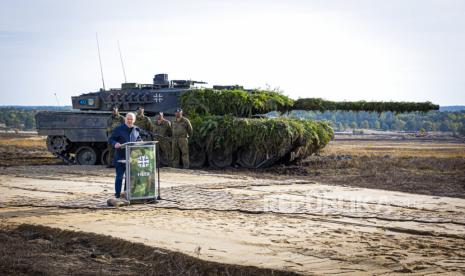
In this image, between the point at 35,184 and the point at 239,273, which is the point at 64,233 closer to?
the point at 239,273

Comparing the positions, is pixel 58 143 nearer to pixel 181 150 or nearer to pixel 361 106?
pixel 181 150

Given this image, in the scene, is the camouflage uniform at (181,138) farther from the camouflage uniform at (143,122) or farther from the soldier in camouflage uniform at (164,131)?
the camouflage uniform at (143,122)

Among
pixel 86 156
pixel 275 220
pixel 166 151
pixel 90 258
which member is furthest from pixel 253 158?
pixel 90 258

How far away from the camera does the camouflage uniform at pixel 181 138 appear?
21578 millimetres

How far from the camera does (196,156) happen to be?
23.3 metres

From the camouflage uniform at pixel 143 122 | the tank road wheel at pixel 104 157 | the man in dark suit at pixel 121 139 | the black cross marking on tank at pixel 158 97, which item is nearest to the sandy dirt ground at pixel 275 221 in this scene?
the man in dark suit at pixel 121 139

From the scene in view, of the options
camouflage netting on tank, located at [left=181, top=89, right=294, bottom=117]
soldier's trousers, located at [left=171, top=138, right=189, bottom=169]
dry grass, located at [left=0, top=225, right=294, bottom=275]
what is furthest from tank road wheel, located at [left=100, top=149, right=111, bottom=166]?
dry grass, located at [left=0, top=225, right=294, bottom=275]

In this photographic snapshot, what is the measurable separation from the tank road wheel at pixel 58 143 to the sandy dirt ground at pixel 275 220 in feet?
19.7

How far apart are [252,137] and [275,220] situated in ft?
36.0

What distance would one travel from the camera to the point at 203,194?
1448 centimetres

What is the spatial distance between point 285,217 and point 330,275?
394 cm

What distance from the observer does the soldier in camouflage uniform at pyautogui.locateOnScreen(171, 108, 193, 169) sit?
21.6m

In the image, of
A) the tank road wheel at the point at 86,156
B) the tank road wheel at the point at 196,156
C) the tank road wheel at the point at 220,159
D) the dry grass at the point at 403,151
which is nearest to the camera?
the tank road wheel at the point at 220,159

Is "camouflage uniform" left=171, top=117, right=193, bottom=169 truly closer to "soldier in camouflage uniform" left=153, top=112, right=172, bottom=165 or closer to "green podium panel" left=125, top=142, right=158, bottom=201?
"soldier in camouflage uniform" left=153, top=112, right=172, bottom=165
